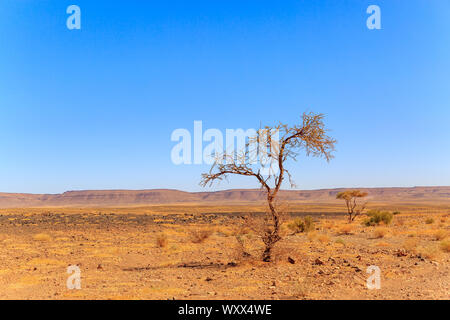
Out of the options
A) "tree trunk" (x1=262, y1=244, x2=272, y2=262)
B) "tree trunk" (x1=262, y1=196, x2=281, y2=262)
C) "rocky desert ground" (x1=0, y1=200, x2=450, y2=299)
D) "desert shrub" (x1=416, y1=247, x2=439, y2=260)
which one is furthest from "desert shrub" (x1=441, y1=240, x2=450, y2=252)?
"tree trunk" (x1=262, y1=244, x2=272, y2=262)

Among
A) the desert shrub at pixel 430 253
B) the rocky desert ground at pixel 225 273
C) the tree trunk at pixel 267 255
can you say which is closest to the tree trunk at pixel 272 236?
the tree trunk at pixel 267 255

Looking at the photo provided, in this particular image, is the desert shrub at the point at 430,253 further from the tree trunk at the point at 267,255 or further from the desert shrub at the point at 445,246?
the tree trunk at the point at 267,255

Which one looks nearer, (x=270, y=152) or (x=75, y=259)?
(x=270, y=152)

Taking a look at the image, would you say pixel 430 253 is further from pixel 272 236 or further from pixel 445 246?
pixel 272 236

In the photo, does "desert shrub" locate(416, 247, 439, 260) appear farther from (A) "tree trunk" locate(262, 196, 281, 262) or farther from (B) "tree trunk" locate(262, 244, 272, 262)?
(B) "tree trunk" locate(262, 244, 272, 262)

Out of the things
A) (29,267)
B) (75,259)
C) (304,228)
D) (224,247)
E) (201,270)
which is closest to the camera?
(201,270)

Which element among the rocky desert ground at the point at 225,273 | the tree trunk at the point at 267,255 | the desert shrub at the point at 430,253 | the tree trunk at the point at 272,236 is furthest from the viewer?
the desert shrub at the point at 430,253

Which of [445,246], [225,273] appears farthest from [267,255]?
[445,246]

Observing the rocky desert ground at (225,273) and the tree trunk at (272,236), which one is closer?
the rocky desert ground at (225,273)
